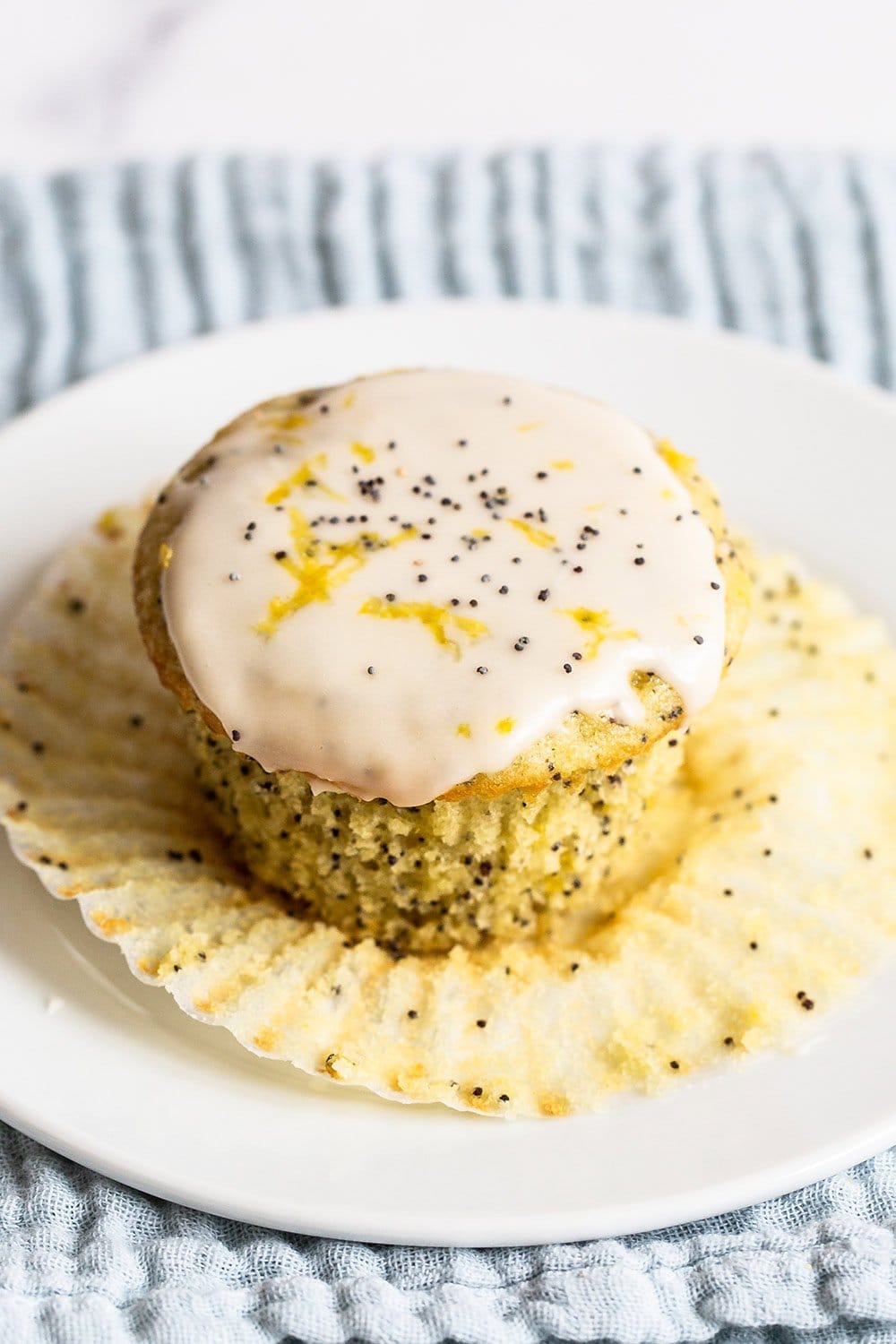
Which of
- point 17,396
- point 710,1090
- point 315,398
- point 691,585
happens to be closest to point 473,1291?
point 710,1090

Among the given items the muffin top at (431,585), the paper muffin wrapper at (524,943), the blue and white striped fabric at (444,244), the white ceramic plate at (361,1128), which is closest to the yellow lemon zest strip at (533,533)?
the muffin top at (431,585)

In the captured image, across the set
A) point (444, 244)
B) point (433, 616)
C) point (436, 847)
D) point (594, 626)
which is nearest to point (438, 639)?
point (433, 616)

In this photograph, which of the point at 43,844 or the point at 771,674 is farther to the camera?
the point at 771,674

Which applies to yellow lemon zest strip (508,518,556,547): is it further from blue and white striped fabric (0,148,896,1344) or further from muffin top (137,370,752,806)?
blue and white striped fabric (0,148,896,1344)

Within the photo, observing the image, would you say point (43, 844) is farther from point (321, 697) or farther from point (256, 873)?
point (321, 697)

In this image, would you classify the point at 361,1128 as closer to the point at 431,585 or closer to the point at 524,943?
the point at 524,943

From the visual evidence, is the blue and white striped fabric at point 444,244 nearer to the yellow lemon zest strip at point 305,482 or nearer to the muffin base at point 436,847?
the yellow lemon zest strip at point 305,482
